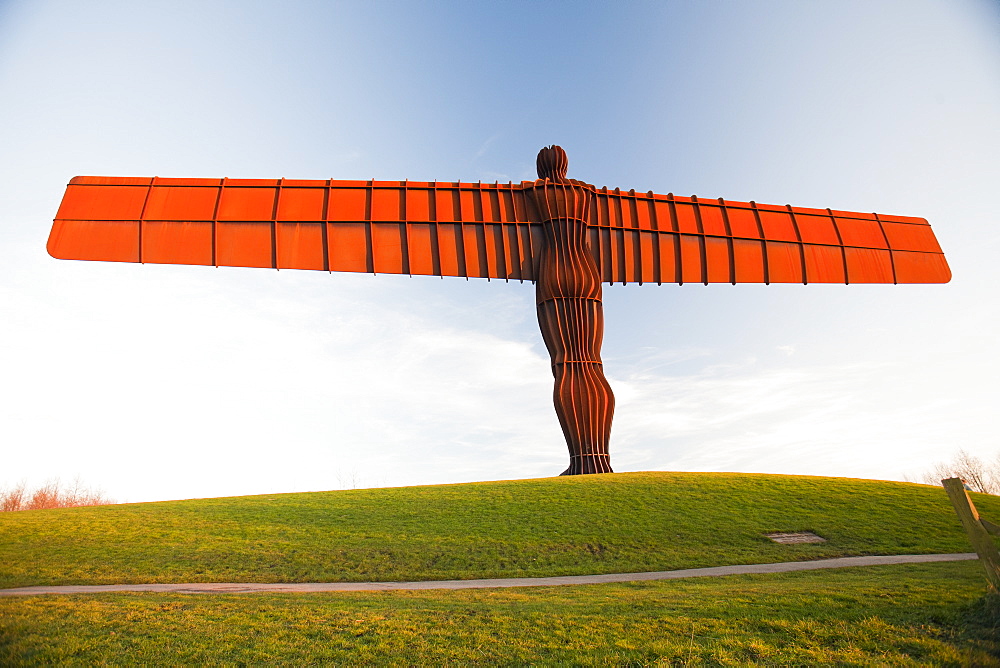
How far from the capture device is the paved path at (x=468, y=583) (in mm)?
13336

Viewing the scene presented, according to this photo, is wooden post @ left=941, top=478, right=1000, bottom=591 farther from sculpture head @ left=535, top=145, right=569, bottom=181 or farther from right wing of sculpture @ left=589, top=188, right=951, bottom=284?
sculpture head @ left=535, top=145, right=569, bottom=181

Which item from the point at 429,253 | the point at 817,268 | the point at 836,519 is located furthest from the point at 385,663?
the point at 817,268

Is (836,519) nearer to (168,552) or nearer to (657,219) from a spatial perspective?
(657,219)

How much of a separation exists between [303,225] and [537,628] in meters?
18.2

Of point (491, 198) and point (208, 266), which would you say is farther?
point (491, 198)

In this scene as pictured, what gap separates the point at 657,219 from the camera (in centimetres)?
2675

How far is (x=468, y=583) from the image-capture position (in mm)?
14211

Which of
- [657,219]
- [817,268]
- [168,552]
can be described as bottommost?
[168,552]

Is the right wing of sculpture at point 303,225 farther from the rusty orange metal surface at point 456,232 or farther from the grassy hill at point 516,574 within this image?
the grassy hill at point 516,574

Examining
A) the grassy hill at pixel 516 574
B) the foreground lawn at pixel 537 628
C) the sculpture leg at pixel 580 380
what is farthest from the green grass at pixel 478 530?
the foreground lawn at pixel 537 628

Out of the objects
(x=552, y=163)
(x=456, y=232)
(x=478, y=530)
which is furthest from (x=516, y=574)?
(x=552, y=163)

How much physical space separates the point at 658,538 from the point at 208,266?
17267mm

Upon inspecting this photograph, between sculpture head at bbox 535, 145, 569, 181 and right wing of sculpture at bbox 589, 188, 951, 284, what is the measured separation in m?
1.79

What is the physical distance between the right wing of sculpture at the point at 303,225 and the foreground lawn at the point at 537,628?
13857mm
